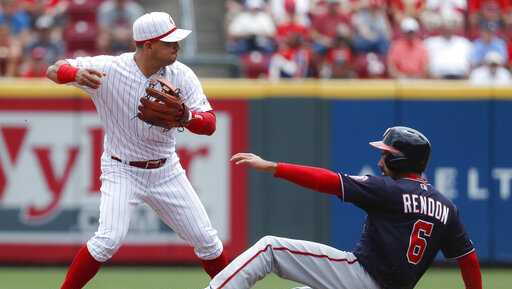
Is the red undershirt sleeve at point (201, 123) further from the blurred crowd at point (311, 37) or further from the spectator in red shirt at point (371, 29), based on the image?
the spectator in red shirt at point (371, 29)

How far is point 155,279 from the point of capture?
8.85 meters

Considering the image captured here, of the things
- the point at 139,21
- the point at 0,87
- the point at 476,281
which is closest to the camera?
the point at 476,281

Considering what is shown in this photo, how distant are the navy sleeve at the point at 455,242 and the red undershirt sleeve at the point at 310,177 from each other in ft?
2.24

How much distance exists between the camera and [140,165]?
657 centimetres

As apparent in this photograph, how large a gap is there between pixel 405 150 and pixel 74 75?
1954 mm

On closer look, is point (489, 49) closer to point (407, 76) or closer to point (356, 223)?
point (407, 76)

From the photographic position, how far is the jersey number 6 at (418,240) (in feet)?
18.0

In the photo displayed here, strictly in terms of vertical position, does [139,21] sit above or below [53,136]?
above

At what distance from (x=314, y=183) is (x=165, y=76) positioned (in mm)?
1611

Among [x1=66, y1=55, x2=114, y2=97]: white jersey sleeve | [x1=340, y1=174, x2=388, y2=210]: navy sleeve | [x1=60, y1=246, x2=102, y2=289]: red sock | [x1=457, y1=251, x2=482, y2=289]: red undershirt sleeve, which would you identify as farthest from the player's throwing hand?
[x1=457, y1=251, x2=482, y2=289]: red undershirt sleeve

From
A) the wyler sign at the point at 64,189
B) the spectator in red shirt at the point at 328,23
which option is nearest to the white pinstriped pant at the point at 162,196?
the wyler sign at the point at 64,189

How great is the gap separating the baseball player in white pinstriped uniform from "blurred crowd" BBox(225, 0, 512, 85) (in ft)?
18.1

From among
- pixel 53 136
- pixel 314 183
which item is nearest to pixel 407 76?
pixel 53 136

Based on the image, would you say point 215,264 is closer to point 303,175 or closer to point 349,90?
point 303,175
